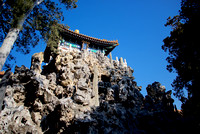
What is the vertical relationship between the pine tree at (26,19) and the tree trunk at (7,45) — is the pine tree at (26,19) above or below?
above

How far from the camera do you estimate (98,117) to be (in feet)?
33.3

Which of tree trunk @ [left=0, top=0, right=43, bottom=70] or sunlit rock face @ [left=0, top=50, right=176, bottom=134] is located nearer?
tree trunk @ [left=0, top=0, right=43, bottom=70]

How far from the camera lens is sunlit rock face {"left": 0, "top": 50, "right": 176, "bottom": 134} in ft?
30.5

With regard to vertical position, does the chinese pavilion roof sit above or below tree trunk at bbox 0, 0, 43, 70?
above

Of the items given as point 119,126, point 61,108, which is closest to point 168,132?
point 119,126

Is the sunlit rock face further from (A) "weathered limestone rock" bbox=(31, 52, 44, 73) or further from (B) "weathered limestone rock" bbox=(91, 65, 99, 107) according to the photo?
(A) "weathered limestone rock" bbox=(31, 52, 44, 73)

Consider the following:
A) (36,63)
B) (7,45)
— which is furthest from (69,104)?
(36,63)

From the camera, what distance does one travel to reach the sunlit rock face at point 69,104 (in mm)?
9289

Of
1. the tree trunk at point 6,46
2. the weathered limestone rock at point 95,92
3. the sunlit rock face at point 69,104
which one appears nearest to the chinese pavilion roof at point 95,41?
the sunlit rock face at point 69,104

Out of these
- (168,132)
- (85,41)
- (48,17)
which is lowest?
(168,132)

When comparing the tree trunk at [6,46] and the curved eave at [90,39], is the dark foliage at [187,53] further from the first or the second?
the curved eave at [90,39]

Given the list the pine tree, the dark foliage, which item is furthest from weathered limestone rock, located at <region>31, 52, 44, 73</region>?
the dark foliage

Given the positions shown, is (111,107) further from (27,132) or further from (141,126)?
(27,132)

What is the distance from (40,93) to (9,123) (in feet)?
10.6
